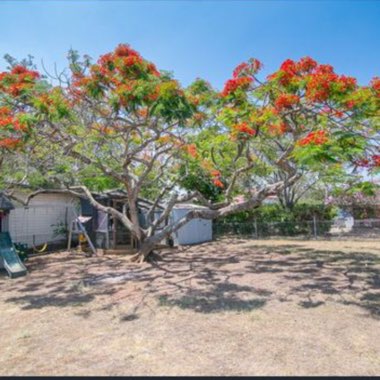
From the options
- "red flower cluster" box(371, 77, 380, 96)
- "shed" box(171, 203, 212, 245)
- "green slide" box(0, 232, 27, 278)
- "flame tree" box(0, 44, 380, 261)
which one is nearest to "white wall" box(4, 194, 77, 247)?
"green slide" box(0, 232, 27, 278)

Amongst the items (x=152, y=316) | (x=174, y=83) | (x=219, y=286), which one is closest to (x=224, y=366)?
(x=152, y=316)

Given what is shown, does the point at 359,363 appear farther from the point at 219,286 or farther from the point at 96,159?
the point at 96,159

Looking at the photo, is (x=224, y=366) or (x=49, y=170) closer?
(x=224, y=366)

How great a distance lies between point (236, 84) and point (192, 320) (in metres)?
5.88

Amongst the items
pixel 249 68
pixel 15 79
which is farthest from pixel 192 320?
pixel 15 79

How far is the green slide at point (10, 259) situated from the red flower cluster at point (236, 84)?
24.0 feet

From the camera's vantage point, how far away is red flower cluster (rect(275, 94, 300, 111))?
780 cm

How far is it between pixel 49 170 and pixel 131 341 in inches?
347

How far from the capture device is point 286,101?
7883 millimetres

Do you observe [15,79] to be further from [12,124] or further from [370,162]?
[370,162]

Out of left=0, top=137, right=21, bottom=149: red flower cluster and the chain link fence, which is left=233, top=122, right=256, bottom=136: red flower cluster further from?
the chain link fence

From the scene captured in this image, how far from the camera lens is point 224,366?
370 centimetres

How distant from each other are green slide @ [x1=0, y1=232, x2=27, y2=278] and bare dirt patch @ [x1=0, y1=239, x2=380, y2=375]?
34cm

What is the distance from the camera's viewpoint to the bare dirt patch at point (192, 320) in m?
3.80
